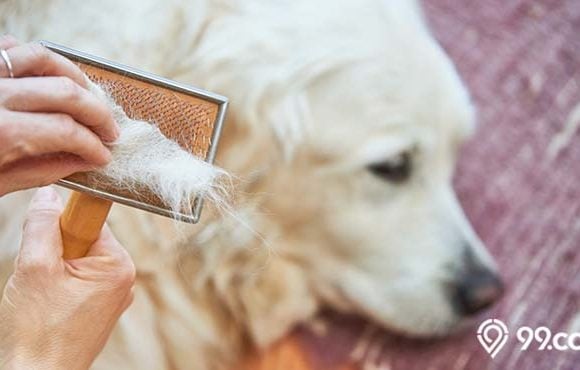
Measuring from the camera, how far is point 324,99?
61 cm

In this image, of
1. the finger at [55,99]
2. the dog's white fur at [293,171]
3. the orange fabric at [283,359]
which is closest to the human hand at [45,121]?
the finger at [55,99]

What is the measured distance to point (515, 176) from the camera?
0.74 metres

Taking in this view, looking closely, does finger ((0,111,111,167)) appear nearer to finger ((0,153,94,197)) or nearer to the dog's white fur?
finger ((0,153,94,197))

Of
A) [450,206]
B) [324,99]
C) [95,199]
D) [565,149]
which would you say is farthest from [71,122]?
[565,149]

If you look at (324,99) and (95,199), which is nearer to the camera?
(95,199)

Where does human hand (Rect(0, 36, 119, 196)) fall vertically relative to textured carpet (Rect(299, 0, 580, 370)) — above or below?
above

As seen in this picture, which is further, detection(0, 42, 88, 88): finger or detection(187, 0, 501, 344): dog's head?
detection(187, 0, 501, 344): dog's head

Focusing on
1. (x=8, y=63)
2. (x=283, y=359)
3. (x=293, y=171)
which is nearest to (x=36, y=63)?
(x=8, y=63)

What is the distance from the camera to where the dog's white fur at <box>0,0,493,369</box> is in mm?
594

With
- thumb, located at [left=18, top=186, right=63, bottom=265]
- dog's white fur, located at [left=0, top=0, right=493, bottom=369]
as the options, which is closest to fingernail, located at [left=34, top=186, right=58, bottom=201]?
thumb, located at [left=18, top=186, right=63, bottom=265]

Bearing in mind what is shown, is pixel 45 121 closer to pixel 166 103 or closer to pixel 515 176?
pixel 166 103

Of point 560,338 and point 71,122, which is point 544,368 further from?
point 71,122

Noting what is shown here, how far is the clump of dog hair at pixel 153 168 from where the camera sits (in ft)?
1.23

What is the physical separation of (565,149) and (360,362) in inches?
10.4
